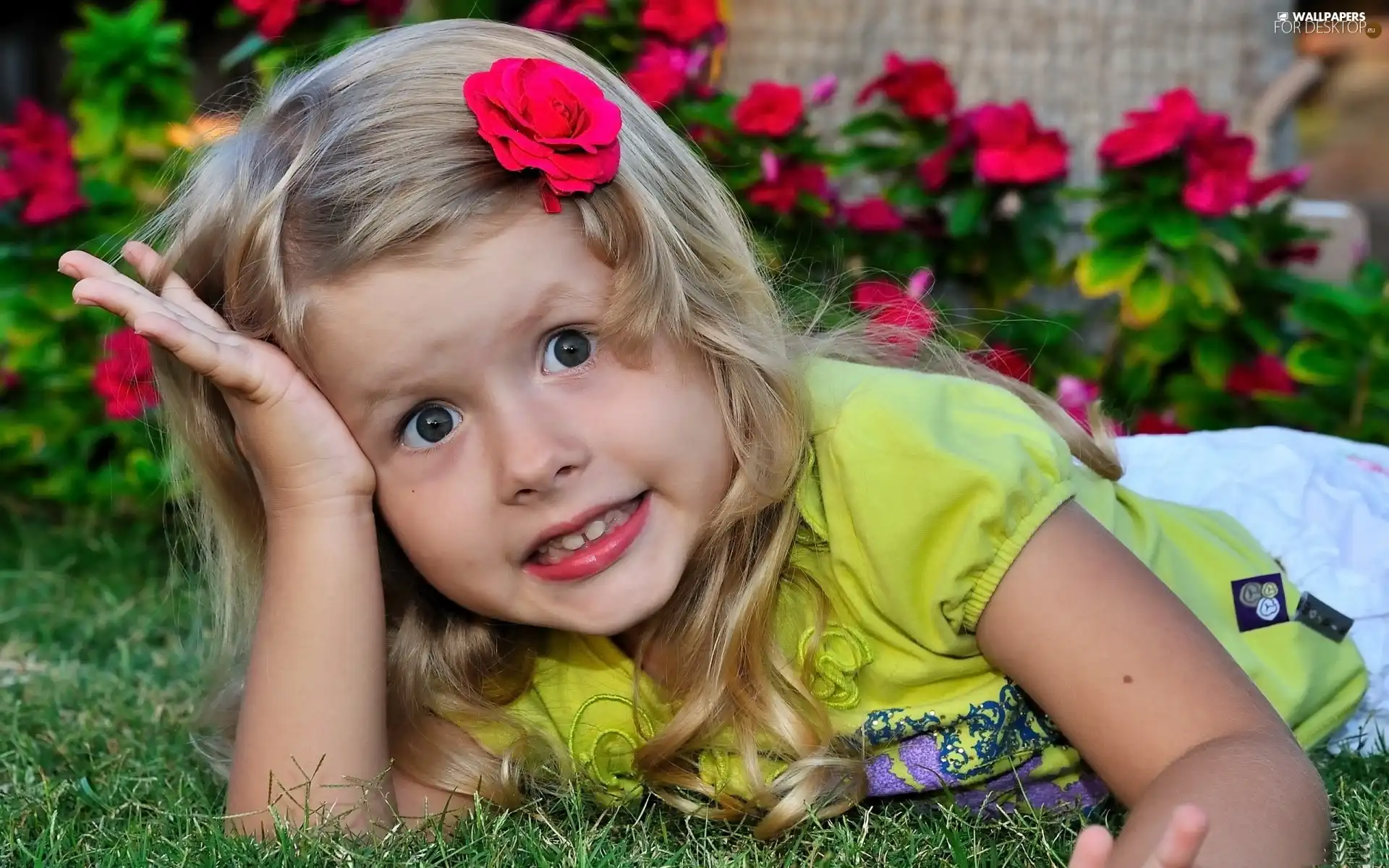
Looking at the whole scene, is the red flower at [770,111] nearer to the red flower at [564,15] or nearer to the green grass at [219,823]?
the red flower at [564,15]

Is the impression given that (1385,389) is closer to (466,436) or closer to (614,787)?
(614,787)

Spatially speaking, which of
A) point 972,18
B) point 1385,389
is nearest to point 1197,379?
point 1385,389

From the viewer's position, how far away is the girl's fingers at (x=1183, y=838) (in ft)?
3.97

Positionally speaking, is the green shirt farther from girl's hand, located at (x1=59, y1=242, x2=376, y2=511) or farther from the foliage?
the foliage

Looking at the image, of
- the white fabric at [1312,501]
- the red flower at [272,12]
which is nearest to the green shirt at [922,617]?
the white fabric at [1312,501]

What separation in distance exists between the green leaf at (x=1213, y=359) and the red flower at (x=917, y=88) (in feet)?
2.39

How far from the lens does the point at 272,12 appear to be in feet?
10.9

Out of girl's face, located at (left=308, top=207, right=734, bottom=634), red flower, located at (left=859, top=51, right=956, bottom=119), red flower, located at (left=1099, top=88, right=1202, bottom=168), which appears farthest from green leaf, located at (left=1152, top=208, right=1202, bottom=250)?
girl's face, located at (left=308, top=207, right=734, bottom=634)

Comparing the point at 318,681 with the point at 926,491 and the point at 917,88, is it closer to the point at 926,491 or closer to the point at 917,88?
the point at 926,491

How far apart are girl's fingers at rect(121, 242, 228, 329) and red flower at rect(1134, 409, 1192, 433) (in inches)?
76.5

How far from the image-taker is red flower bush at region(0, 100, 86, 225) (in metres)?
3.47

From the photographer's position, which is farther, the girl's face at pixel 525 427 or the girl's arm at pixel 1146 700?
the girl's face at pixel 525 427

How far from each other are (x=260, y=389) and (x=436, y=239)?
34cm

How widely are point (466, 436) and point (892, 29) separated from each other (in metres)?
2.36
